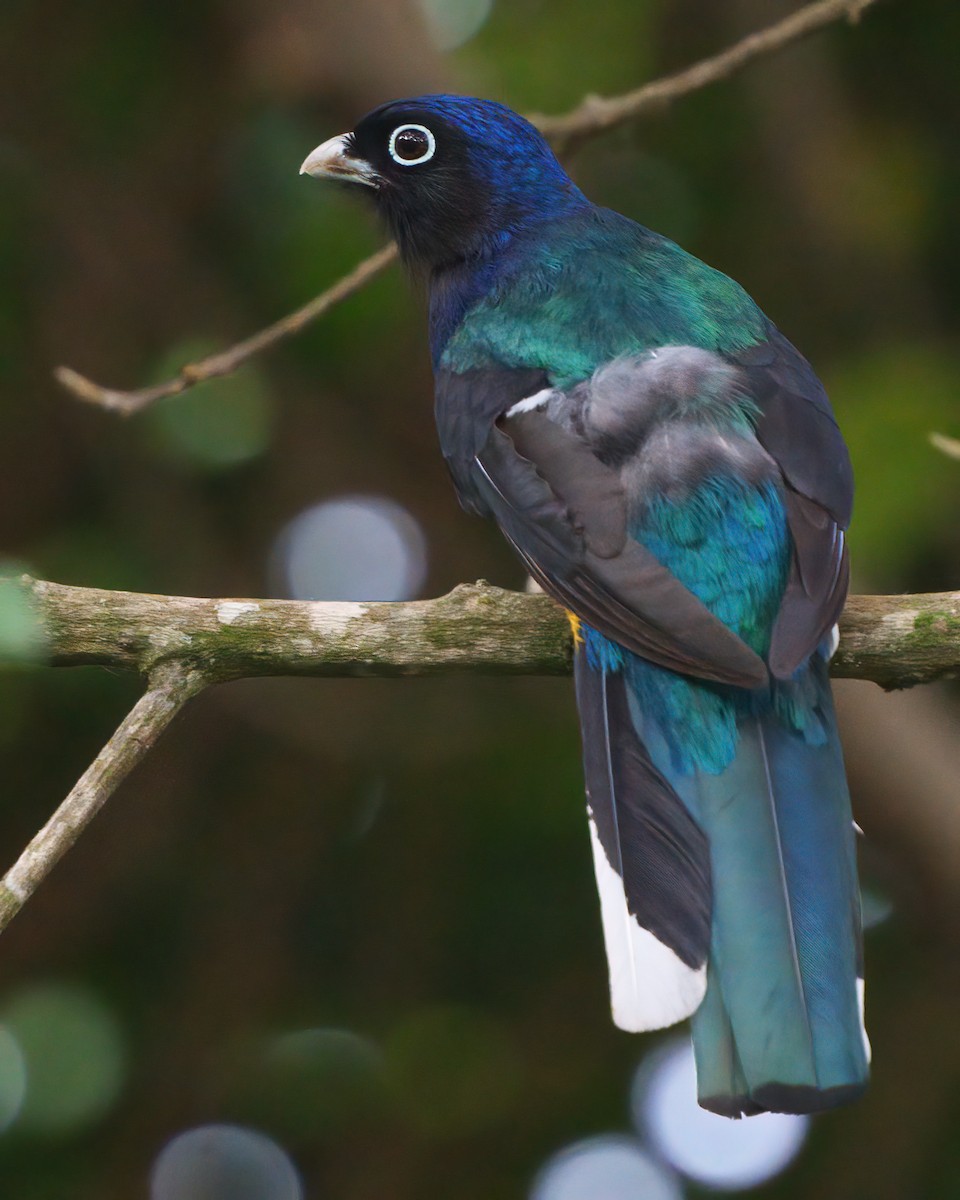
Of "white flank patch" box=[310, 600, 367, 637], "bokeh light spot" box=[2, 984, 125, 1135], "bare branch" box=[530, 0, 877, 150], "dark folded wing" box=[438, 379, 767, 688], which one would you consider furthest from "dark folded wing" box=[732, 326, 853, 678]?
"bokeh light spot" box=[2, 984, 125, 1135]

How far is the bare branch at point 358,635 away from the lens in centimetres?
283

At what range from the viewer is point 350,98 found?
5.65m

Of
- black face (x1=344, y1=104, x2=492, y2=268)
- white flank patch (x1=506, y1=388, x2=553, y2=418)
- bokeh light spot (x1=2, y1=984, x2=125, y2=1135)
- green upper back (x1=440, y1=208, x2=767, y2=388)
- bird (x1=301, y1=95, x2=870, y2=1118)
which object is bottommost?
bokeh light spot (x1=2, y1=984, x2=125, y2=1135)

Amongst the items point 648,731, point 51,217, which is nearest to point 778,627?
point 648,731

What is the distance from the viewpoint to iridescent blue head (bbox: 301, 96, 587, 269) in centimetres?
410

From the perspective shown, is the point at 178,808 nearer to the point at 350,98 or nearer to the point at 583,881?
the point at 583,881

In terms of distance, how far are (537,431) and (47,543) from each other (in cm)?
246

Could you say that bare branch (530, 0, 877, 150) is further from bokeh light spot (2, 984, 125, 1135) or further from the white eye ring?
bokeh light spot (2, 984, 125, 1135)

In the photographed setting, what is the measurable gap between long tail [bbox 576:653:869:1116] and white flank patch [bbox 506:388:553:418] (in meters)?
0.56

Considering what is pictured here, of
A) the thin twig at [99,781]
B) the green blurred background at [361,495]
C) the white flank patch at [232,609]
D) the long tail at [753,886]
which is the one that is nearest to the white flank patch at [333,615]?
the white flank patch at [232,609]

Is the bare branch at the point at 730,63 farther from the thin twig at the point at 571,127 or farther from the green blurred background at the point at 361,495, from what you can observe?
the green blurred background at the point at 361,495

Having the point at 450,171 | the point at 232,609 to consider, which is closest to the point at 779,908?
the point at 232,609

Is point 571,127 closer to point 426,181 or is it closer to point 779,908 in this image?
point 426,181

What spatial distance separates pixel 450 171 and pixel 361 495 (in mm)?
1714
